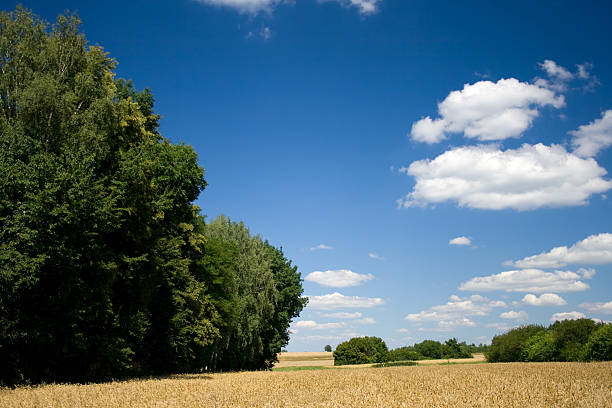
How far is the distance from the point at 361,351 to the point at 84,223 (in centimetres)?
8717

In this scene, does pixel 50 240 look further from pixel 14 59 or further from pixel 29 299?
pixel 14 59

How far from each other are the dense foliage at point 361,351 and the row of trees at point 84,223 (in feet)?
223

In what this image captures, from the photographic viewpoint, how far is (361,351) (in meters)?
100

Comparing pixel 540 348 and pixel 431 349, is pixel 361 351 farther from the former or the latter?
pixel 431 349

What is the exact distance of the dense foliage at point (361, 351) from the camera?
98688 millimetres

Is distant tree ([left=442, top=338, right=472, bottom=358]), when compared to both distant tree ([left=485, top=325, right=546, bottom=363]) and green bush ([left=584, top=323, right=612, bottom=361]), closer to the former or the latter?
distant tree ([left=485, top=325, right=546, bottom=363])

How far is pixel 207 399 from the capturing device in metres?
16.1

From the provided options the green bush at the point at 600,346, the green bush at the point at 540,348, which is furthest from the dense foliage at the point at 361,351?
the green bush at the point at 600,346

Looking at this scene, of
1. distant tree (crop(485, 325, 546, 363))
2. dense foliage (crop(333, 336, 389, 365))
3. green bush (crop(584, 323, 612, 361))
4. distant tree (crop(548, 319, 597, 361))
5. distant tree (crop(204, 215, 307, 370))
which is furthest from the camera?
dense foliage (crop(333, 336, 389, 365))

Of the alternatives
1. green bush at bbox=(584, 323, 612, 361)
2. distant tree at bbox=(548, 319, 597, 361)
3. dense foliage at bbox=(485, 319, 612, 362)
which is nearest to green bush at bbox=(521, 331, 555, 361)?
dense foliage at bbox=(485, 319, 612, 362)

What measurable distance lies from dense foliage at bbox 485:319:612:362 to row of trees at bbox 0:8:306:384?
51.3 m

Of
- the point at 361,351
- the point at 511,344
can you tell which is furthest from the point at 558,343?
the point at 361,351

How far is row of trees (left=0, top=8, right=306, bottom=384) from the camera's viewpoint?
20859 mm

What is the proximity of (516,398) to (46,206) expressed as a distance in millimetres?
20263
